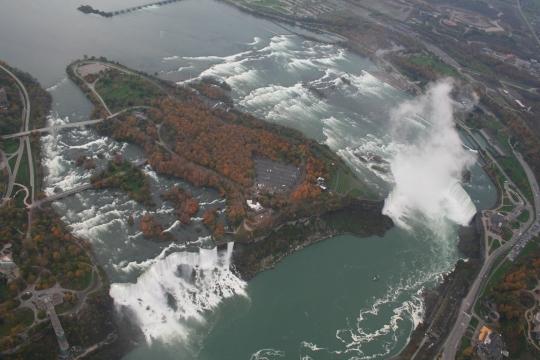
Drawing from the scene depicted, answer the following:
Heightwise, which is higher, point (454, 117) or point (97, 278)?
point (454, 117)

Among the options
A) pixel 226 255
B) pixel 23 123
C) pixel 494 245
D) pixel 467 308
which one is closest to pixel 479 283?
pixel 467 308

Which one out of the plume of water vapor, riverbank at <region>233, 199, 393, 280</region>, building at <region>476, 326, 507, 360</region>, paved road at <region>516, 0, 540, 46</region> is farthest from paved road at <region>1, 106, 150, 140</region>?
paved road at <region>516, 0, 540, 46</region>

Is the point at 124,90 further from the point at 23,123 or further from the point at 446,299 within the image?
the point at 446,299

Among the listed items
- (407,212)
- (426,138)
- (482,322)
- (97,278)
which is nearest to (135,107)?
(97,278)

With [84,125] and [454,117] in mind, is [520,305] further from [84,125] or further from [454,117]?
[84,125]

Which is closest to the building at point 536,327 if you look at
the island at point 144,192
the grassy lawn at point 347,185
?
the island at point 144,192

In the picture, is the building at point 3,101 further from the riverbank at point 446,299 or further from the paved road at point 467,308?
the paved road at point 467,308
